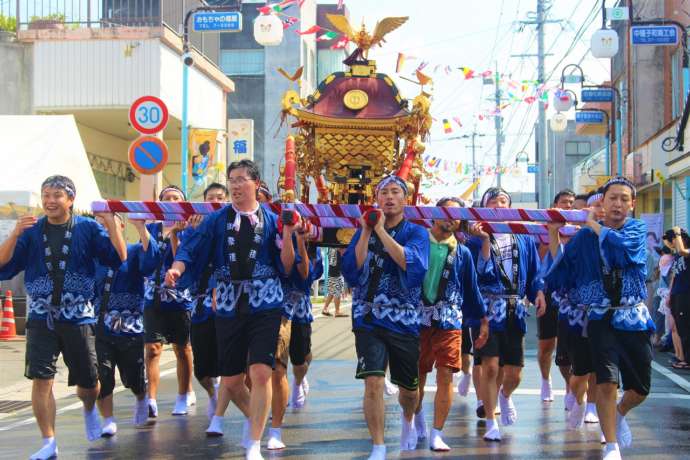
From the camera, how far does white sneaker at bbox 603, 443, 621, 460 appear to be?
23.4 ft

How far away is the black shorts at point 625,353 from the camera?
7.35 meters

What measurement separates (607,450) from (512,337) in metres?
1.90

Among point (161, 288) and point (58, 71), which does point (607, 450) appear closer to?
point (161, 288)

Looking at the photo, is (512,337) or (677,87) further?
(677,87)

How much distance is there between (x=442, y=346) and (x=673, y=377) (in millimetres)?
6378

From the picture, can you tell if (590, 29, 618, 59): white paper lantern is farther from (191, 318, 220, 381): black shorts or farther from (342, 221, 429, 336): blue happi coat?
(342, 221, 429, 336): blue happi coat

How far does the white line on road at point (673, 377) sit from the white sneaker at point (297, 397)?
4743 mm

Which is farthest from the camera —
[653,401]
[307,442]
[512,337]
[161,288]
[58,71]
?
[58,71]

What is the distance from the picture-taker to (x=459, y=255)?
329 inches

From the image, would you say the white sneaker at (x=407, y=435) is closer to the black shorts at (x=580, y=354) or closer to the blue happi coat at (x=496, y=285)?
the blue happi coat at (x=496, y=285)

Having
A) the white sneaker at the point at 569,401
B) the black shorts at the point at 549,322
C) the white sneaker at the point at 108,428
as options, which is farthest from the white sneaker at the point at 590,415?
the white sneaker at the point at 108,428

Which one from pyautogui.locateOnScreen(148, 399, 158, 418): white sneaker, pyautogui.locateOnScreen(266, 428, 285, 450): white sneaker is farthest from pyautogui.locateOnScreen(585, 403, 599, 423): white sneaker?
pyautogui.locateOnScreen(148, 399, 158, 418): white sneaker

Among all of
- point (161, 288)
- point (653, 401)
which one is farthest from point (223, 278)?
point (653, 401)

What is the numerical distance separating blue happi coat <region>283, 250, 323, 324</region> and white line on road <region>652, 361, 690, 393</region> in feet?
16.5
